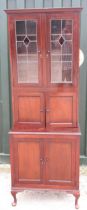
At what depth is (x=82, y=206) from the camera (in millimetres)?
2750

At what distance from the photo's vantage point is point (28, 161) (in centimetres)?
271

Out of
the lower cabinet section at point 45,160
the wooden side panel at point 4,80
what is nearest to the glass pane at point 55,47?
the lower cabinet section at point 45,160

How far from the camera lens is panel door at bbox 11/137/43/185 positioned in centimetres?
267

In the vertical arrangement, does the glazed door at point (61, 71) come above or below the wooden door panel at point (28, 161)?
above

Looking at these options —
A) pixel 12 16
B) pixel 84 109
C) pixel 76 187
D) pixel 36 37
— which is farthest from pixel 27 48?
pixel 76 187

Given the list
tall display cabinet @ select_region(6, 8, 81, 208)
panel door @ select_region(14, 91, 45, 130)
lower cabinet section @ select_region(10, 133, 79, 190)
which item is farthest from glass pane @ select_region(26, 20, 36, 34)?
lower cabinet section @ select_region(10, 133, 79, 190)

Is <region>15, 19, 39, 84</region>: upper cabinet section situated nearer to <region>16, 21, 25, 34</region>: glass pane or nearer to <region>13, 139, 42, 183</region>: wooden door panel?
<region>16, 21, 25, 34</region>: glass pane

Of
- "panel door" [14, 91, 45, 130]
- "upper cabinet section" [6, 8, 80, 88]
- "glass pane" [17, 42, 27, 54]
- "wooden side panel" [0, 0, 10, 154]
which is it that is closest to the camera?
"upper cabinet section" [6, 8, 80, 88]

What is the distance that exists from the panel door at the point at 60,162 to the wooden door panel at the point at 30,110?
244mm

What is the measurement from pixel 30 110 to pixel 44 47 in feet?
1.95

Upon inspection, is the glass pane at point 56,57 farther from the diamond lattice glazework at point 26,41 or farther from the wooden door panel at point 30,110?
the wooden door panel at point 30,110

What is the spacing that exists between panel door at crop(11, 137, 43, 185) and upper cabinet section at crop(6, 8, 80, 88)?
543 millimetres

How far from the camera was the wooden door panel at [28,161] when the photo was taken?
2.67 meters

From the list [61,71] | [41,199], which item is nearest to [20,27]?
[61,71]
